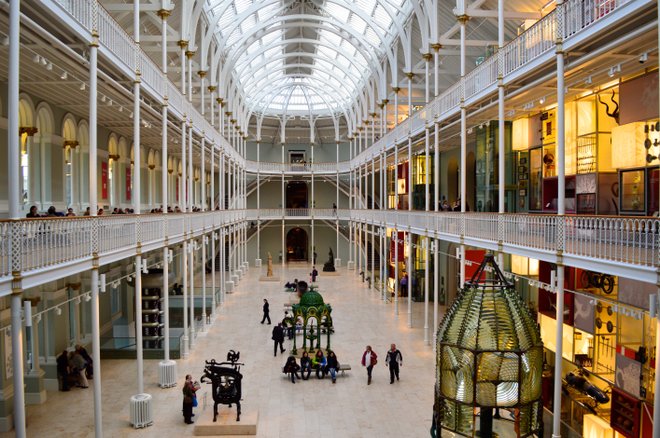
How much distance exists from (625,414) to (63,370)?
14.4 meters

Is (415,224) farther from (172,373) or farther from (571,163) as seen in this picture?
(172,373)

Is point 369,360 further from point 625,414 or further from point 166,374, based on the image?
point 625,414

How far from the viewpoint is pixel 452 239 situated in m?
17.9

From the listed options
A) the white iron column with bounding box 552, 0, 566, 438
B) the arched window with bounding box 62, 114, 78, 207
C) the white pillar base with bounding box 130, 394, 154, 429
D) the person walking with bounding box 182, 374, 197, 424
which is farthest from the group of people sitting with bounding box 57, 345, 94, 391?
the white iron column with bounding box 552, 0, 566, 438

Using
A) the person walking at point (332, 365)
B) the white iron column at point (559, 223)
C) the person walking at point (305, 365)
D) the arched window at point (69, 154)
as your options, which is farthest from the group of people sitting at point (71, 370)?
the white iron column at point (559, 223)

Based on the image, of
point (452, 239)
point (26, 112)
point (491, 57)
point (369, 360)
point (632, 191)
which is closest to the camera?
point (632, 191)

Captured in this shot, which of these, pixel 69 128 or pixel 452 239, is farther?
pixel 69 128

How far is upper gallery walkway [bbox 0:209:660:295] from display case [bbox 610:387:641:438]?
320 centimetres

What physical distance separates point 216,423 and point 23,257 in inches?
256

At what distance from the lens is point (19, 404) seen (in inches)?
304

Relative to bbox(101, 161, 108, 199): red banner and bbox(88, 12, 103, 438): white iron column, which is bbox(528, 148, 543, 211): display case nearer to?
bbox(88, 12, 103, 438): white iron column

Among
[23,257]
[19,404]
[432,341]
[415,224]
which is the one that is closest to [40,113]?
[23,257]

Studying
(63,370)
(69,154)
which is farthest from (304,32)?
(63,370)

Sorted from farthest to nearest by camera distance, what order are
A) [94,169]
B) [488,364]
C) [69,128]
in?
[69,128], [94,169], [488,364]
